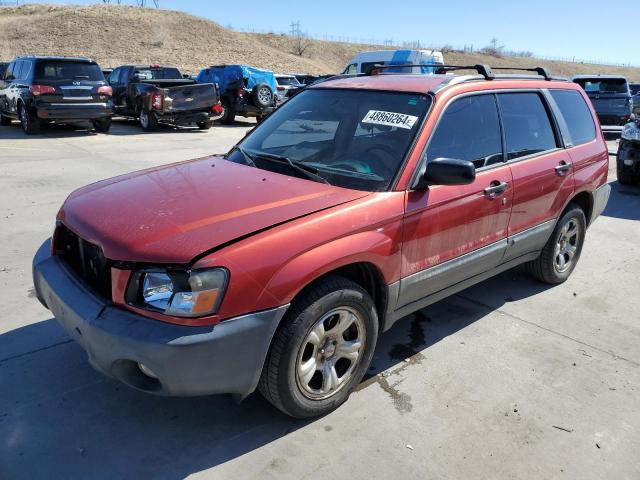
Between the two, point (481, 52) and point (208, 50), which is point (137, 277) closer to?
point (208, 50)

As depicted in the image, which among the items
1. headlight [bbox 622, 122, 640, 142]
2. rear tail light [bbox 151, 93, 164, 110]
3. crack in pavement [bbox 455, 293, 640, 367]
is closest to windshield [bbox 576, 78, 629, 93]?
headlight [bbox 622, 122, 640, 142]

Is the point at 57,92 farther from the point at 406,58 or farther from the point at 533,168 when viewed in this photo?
the point at 533,168

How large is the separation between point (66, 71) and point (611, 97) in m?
14.9

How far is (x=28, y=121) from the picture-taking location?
499 inches

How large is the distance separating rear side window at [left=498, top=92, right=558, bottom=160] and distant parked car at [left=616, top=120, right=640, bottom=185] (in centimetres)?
573

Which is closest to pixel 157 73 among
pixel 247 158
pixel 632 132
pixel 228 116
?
pixel 228 116

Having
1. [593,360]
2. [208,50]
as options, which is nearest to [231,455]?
[593,360]

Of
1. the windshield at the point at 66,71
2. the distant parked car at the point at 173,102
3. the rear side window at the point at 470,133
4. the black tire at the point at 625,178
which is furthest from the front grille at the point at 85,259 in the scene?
the distant parked car at the point at 173,102

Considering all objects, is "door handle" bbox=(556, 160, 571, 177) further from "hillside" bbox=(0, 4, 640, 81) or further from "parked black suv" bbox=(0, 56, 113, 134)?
"hillside" bbox=(0, 4, 640, 81)

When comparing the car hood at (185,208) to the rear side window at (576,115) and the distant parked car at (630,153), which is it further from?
the distant parked car at (630,153)

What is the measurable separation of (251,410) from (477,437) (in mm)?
1242

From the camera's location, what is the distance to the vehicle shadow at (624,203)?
7630mm

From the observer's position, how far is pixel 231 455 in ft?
8.57

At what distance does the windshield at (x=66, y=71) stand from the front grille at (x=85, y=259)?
1105 centimetres
